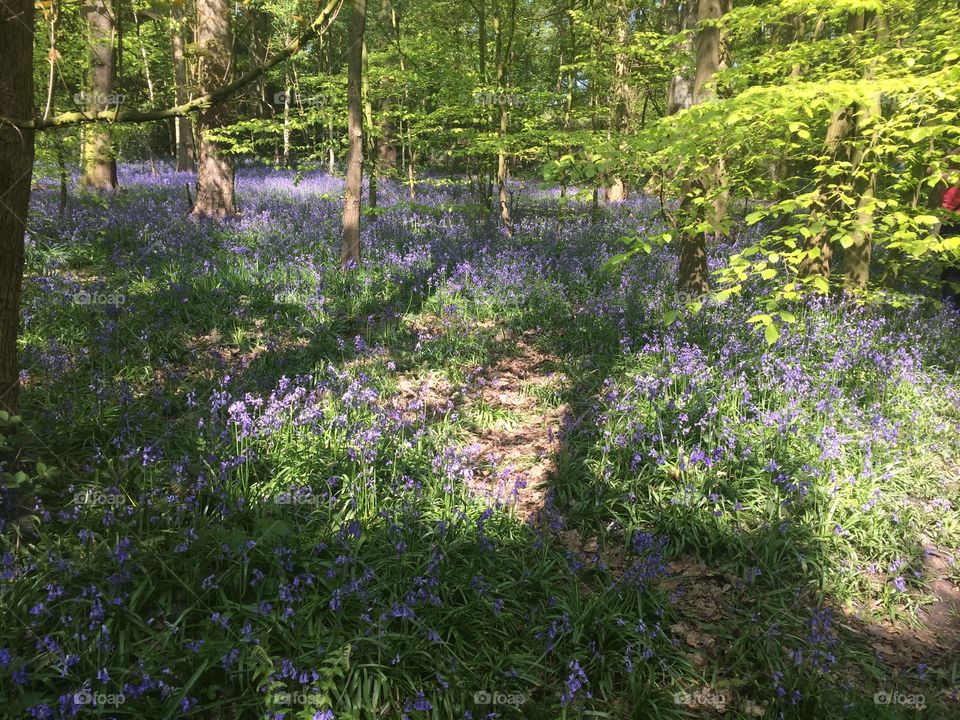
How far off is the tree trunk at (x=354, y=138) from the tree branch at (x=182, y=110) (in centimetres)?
464

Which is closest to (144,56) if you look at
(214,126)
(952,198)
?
(214,126)

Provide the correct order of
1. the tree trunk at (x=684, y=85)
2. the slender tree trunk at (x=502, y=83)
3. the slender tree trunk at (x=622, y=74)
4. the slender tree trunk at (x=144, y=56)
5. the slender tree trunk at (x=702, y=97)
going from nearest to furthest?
the slender tree trunk at (x=144, y=56)
the slender tree trunk at (x=702, y=97)
the tree trunk at (x=684, y=85)
the slender tree trunk at (x=502, y=83)
the slender tree trunk at (x=622, y=74)

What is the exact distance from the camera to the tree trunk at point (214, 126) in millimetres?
9703

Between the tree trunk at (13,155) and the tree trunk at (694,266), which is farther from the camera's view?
the tree trunk at (694,266)

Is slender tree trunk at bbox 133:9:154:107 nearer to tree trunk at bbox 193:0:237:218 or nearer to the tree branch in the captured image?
tree trunk at bbox 193:0:237:218

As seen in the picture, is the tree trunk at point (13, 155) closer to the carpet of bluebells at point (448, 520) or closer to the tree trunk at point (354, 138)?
the carpet of bluebells at point (448, 520)

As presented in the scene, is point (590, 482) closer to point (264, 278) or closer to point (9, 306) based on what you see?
point (9, 306)

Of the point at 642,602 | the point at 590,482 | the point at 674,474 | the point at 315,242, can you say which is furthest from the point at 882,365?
the point at 315,242

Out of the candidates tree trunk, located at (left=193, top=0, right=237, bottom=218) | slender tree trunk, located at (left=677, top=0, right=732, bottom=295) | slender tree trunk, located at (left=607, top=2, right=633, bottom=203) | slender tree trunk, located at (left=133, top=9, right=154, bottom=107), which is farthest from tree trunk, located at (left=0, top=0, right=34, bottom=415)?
slender tree trunk, located at (left=607, top=2, right=633, bottom=203)

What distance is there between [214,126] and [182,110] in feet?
28.1

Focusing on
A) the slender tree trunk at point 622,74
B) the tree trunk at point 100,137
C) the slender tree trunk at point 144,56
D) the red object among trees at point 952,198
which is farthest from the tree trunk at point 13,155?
the slender tree trunk at point 622,74

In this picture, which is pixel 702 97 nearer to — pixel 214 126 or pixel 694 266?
pixel 694 266

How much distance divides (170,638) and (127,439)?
212cm

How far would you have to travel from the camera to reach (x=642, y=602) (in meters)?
3.29
